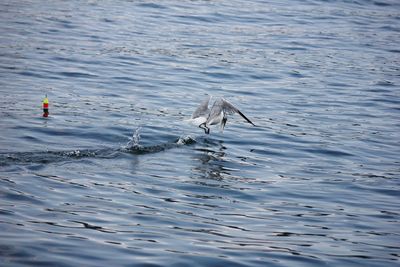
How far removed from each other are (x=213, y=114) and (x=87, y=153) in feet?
11.9

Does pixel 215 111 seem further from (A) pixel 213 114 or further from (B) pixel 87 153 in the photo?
(B) pixel 87 153

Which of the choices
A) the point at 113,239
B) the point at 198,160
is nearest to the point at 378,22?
the point at 198,160

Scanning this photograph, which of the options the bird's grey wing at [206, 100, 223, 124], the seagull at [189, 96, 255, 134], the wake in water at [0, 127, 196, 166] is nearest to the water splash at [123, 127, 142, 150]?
the wake in water at [0, 127, 196, 166]

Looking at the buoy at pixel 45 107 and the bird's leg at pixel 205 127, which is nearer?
the buoy at pixel 45 107

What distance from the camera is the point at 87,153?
46.6 ft

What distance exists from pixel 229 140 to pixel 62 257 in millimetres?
7841

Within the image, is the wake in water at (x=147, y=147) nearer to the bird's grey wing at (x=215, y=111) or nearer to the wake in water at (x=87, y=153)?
the wake in water at (x=87, y=153)

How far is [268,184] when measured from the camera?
44.2ft

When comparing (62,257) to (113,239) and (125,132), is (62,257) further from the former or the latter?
(125,132)

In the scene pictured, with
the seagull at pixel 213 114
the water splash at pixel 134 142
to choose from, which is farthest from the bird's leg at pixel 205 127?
the water splash at pixel 134 142

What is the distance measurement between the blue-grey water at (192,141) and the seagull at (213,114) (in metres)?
0.32

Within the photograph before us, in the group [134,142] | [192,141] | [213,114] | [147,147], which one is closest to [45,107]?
[134,142]

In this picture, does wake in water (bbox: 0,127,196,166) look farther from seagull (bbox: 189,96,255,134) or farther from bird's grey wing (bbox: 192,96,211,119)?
bird's grey wing (bbox: 192,96,211,119)

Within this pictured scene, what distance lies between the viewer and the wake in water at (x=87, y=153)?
43.6 ft
